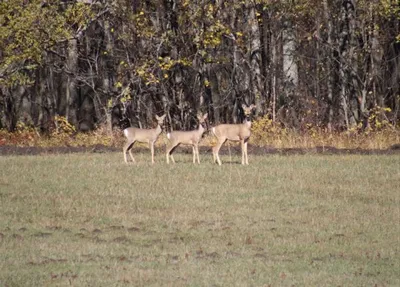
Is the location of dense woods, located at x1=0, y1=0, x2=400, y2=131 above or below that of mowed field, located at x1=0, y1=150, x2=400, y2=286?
above

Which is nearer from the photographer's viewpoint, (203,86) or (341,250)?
(341,250)

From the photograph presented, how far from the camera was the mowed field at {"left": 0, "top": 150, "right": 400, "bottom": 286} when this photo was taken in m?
12.2

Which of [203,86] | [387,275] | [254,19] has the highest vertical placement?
[254,19]

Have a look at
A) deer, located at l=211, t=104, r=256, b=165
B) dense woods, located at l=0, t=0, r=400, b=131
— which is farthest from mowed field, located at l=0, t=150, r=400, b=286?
dense woods, located at l=0, t=0, r=400, b=131

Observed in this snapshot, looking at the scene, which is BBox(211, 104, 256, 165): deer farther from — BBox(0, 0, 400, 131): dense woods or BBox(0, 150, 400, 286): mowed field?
BBox(0, 0, 400, 131): dense woods

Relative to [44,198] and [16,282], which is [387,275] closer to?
[16,282]

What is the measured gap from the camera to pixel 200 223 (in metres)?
15.5

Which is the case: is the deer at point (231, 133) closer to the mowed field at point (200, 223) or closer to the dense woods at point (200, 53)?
the mowed field at point (200, 223)

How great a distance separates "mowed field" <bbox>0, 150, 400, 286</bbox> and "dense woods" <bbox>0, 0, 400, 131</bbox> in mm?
8591

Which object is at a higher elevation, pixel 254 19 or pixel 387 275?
pixel 254 19

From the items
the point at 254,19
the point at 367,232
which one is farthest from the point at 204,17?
the point at 367,232

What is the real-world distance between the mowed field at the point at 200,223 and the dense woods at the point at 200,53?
8.59 metres

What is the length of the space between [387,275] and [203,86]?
2223cm

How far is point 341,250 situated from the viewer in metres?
13.6
